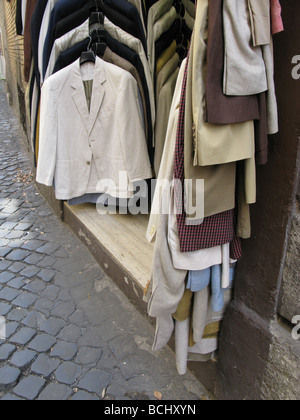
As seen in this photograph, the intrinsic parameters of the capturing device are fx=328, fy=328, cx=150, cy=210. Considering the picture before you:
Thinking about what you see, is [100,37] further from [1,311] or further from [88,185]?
[1,311]

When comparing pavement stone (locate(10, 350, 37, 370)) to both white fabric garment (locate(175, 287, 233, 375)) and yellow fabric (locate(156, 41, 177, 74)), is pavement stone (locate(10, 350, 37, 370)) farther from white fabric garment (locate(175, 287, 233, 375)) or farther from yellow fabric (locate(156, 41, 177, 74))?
yellow fabric (locate(156, 41, 177, 74))

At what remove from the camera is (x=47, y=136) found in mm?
2896

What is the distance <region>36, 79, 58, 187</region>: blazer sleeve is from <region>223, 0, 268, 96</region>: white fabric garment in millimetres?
2026

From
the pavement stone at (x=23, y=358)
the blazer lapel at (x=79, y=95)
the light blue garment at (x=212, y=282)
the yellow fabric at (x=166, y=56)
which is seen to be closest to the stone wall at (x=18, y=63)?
the blazer lapel at (x=79, y=95)

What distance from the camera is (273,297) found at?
1489 millimetres

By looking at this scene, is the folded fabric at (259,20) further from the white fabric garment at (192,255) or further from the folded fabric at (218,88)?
the white fabric garment at (192,255)

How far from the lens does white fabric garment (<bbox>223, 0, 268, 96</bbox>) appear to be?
113 cm

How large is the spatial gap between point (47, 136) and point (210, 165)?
6.58ft

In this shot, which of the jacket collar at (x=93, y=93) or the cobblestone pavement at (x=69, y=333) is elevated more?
the jacket collar at (x=93, y=93)

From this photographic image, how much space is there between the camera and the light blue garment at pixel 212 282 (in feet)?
5.12

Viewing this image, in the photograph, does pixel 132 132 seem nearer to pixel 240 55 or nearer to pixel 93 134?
pixel 93 134

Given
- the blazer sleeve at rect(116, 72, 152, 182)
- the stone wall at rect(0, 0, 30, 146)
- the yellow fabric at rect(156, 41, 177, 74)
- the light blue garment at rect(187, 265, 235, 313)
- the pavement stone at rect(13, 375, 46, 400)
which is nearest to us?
the light blue garment at rect(187, 265, 235, 313)

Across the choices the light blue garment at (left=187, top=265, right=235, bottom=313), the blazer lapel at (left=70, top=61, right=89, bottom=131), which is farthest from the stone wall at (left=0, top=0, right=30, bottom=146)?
the light blue garment at (left=187, top=265, right=235, bottom=313)
